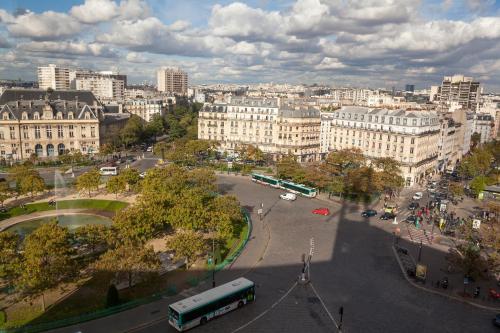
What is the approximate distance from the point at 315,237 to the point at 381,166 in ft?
136

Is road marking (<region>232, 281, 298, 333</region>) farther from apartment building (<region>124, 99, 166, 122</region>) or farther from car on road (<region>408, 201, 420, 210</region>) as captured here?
apartment building (<region>124, 99, 166, 122</region>)

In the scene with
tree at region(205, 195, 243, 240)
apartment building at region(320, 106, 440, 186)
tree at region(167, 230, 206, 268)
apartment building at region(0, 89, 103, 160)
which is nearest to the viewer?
tree at region(167, 230, 206, 268)

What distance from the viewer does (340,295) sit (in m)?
41.1

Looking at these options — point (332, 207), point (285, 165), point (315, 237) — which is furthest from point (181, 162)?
point (315, 237)

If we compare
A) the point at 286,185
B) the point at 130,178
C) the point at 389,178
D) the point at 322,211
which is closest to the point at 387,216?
the point at 322,211

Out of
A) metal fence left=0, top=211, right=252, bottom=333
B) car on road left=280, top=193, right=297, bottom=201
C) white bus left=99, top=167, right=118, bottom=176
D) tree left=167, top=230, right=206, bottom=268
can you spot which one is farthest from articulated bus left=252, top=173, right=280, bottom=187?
tree left=167, top=230, right=206, bottom=268

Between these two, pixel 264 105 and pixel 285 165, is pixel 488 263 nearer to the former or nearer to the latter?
pixel 285 165

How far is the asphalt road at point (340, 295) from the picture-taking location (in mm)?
36062

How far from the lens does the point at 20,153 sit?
10994cm

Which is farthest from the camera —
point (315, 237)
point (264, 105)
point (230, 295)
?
point (264, 105)

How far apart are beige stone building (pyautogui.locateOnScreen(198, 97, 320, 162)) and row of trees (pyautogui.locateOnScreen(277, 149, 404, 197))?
79.2 ft

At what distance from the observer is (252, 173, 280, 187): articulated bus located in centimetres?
8994

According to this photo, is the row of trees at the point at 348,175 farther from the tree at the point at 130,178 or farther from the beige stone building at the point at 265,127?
the tree at the point at 130,178

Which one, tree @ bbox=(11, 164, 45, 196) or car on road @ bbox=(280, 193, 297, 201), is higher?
tree @ bbox=(11, 164, 45, 196)
